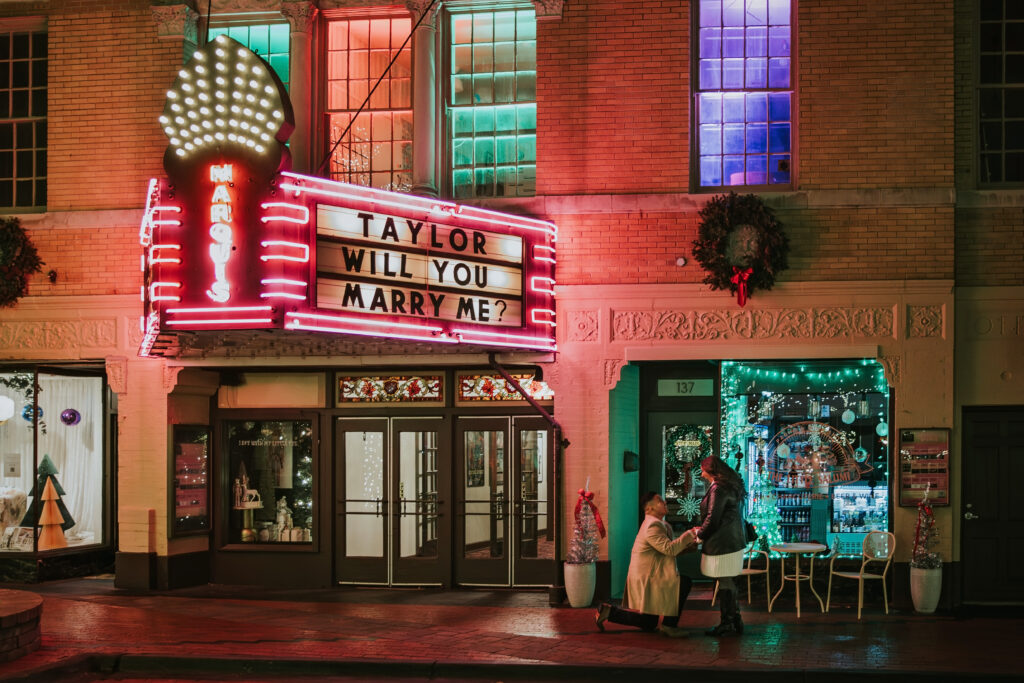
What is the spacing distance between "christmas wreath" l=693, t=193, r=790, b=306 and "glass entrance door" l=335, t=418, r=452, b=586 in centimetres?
435

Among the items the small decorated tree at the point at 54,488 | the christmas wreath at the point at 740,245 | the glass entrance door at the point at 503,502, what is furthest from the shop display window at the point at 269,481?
the christmas wreath at the point at 740,245

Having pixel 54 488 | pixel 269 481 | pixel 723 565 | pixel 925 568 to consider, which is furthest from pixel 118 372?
pixel 925 568

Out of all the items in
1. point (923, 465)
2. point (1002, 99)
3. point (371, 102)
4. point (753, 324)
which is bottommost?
point (923, 465)

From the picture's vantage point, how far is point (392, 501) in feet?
49.2

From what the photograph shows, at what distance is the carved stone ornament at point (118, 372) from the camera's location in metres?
14.9

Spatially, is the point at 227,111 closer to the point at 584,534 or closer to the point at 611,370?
the point at 611,370

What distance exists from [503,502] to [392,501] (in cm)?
156

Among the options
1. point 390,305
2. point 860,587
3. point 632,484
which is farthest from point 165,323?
point 860,587

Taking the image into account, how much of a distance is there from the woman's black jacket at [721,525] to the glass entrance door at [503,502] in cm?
341

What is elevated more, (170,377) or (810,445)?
(170,377)

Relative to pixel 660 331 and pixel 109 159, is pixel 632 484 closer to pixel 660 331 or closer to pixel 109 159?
→ pixel 660 331

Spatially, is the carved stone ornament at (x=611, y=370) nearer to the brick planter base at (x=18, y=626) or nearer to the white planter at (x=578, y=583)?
the white planter at (x=578, y=583)

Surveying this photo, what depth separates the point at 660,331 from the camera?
45.5 feet

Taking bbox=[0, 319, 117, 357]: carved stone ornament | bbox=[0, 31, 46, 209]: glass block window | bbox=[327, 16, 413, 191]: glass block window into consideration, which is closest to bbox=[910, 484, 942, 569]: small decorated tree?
bbox=[327, 16, 413, 191]: glass block window
